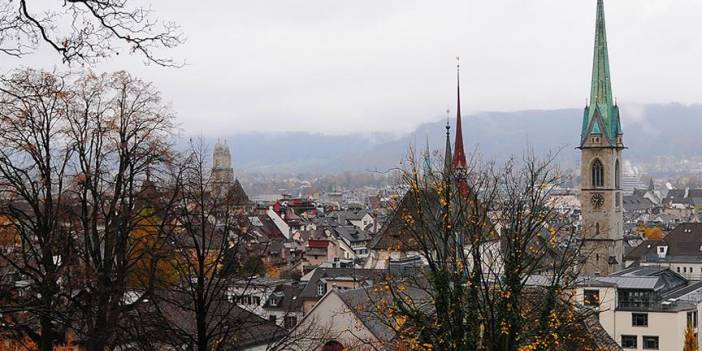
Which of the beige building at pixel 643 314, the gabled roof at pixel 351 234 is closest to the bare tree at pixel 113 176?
the beige building at pixel 643 314

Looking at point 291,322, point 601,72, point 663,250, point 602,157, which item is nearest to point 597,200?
point 602,157

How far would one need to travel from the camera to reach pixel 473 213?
2019cm

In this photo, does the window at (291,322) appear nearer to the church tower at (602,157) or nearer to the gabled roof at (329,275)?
the gabled roof at (329,275)

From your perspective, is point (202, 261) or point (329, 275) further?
point (329, 275)

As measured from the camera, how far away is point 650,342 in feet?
153

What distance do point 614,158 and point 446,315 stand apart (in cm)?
6365

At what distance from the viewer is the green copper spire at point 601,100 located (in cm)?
8006

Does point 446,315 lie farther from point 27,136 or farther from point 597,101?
point 597,101

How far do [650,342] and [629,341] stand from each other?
91cm

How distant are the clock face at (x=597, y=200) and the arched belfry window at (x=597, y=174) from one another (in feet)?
2.58

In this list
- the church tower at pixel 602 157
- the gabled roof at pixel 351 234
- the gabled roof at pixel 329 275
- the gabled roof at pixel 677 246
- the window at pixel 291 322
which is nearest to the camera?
the window at pixel 291 322

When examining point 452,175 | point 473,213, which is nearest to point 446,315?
point 473,213

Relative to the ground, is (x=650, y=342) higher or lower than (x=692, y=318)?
lower

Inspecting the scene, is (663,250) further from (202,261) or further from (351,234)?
(202,261)
